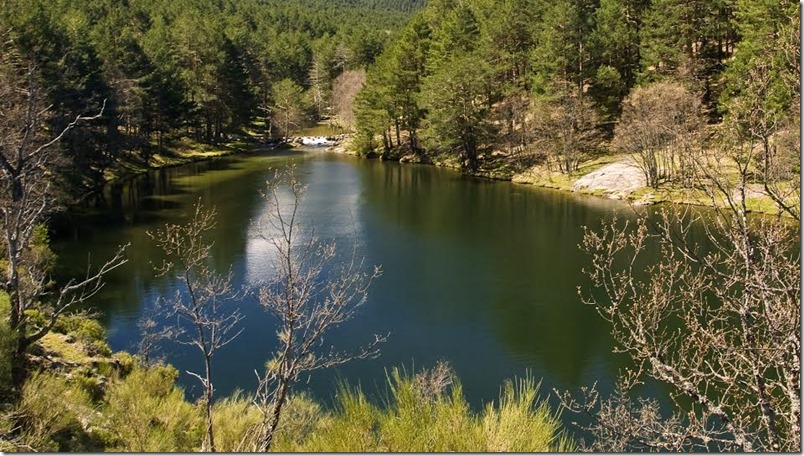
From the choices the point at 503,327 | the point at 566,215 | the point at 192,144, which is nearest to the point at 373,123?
the point at 192,144

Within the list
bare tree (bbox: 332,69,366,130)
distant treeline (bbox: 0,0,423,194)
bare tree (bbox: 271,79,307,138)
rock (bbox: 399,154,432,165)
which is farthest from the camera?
bare tree (bbox: 271,79,307,138)

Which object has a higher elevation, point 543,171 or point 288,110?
point 288,110

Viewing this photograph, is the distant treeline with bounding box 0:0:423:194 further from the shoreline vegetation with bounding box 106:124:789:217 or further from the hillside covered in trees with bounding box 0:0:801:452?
the shoreline vegetation with bounding box 106:124:789:217

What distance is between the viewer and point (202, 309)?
72.6 feet

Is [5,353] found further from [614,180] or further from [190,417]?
[614,180]

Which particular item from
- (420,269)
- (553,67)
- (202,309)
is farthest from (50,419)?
(553,67)

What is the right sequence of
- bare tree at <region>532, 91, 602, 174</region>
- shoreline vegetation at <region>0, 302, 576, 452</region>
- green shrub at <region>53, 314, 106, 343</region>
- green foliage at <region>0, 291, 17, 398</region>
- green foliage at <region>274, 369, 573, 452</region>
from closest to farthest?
green foliage at <region>274, 369, 573, 452</region> < shoreline vegetation at <region>0, 302, 576, 452</region> < green foliage at <region>0, 291, 17, 398</region> < green shrub at <region>53, 314, 106, 343</region> < bare tree at <region>532, 91, 602, 174</region>

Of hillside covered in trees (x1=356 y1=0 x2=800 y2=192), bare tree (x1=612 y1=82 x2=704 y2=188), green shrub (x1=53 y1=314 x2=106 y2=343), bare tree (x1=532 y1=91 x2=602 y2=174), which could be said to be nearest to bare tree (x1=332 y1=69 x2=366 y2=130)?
hillside covered in trees (x1=356 y1=0 x2=800 y2=192)

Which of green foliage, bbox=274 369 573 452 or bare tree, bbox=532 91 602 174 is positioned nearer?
green foliage, bbox=274 369 573 452

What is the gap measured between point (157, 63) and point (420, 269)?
49.0 metres

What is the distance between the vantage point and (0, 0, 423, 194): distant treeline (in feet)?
135

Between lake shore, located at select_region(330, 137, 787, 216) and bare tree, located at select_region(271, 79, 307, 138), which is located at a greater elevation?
bare tree, located at select_region(271, 79, 307, 138)

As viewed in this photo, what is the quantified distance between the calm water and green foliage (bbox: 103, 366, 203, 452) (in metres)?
4.38

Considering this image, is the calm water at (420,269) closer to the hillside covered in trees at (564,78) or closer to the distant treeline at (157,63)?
the hillside covered in trees at (564,78)
